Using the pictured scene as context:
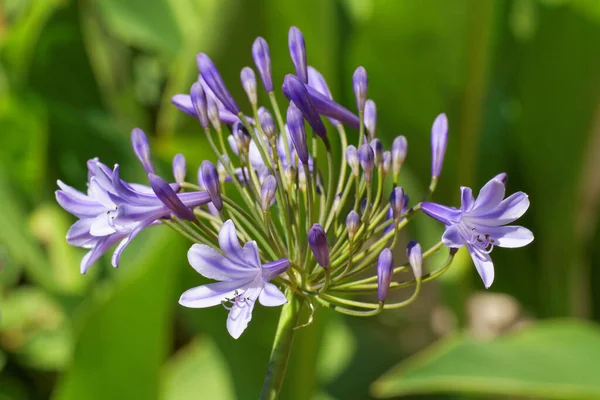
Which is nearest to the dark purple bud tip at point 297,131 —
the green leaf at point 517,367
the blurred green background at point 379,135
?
the blurred green background at point 379,135

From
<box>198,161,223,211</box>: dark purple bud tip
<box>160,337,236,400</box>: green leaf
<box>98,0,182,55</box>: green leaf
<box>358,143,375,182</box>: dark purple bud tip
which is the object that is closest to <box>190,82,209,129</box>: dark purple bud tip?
<box>198,161,223,211</box>: dark purple bud tip

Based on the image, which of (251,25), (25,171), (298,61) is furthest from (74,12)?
(298,61)

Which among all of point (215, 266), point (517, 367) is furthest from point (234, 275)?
point (517, 367)

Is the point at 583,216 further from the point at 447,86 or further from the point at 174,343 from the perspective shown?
the point at 174,343

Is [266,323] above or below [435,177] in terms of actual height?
below

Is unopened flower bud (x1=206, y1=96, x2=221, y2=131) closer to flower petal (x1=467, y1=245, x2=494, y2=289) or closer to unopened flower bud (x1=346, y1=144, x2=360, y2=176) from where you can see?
unopened flower bud (x1=346, y1=144, x2=360, y2=176)

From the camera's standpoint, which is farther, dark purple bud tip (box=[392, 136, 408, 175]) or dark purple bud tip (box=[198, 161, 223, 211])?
dark purple bud tip (box=[392, 136, 408, 175])
